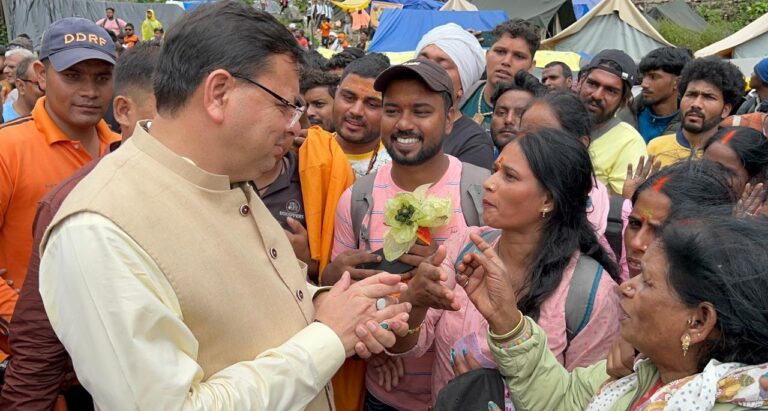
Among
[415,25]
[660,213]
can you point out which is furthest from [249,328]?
[415,25]

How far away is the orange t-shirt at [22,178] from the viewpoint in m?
3.13

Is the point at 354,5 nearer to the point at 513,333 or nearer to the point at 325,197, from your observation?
the point at 325,197

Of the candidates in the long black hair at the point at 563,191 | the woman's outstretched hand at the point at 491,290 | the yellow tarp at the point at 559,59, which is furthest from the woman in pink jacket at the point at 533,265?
the yellow tarp at the point at 559,59

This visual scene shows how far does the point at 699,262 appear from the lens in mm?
1742

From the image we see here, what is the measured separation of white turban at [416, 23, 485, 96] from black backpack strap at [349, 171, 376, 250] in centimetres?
206

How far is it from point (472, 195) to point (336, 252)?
2.32 ft

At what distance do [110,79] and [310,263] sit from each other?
153 cm

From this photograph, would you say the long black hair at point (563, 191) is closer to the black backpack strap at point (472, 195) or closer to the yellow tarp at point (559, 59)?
the black backpack strap at point (472, 195)

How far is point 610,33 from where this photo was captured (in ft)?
63.2

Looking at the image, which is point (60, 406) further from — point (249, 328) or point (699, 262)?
point (699, 262)

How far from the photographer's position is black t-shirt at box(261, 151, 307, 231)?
10.7ft

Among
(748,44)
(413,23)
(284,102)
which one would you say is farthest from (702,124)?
(413,23)

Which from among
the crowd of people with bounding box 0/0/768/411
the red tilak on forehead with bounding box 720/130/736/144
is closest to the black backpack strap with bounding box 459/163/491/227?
the crowd of people with bounding box 0/0/768/411

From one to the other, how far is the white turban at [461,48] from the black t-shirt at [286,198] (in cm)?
202
